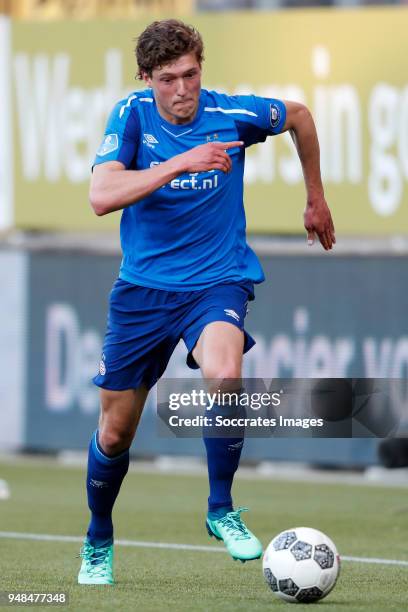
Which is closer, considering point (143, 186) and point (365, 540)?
point (143, 186)

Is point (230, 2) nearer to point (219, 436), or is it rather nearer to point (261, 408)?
point (261, 408)

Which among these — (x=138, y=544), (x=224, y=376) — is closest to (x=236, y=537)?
(x=224, y=376)

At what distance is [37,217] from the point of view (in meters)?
14.5

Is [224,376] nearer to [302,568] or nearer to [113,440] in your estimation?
[113,440]

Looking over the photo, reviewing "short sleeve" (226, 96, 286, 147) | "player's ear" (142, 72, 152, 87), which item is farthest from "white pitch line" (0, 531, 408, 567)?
"player's ear" (142, 72, 152, 87)

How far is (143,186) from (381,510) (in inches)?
207

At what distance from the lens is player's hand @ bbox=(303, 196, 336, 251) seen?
22.7ft

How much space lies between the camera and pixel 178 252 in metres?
6.61

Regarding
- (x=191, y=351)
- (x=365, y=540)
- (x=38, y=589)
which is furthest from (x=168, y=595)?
(x=365, y=540)

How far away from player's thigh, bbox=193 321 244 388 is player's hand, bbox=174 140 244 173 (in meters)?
0.66

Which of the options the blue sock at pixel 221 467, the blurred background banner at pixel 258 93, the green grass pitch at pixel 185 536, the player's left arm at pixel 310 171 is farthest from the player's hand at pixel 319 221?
the blurred background banner at pixel 258 93

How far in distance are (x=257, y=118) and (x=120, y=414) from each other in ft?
4.43

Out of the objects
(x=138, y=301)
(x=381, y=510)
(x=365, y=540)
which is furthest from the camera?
(x=381, y=510)

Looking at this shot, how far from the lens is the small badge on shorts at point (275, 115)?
6.82m
